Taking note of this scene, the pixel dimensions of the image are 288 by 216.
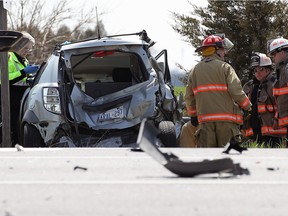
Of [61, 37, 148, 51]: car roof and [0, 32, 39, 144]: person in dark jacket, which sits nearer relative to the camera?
[61, 37, 148, 51]: car roof

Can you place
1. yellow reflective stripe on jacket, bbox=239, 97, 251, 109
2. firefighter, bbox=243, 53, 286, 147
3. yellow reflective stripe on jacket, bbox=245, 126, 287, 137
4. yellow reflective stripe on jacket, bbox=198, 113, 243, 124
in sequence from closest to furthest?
yellow reflective stripe on jacket, bbox=239, 97, 251, 109
yellow reflective stripe on jacket, bbox=198, 113, 243, 124
yellow reflective stripe on jacket, bbox=245, 126, 287, 137
firefighter, bbox=243, 53, 286, 147

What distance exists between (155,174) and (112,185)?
58cm

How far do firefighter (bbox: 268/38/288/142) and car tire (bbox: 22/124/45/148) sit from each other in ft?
9.89

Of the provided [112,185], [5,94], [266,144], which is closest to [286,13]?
[266,144]

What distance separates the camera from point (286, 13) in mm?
16391

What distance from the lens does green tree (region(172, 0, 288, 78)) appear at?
53.8 ft

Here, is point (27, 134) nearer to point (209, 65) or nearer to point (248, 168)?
point (209, 65)

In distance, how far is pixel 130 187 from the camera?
5410 millimetres

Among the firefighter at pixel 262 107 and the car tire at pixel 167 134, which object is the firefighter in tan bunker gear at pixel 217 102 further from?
the firefighter at pixel 262 107

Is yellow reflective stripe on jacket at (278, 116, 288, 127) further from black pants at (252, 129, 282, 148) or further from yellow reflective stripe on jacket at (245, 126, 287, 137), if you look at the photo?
black pants at (252, 129, 282, 148)

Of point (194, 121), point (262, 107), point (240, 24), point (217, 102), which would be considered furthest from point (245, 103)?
point (240, 24)

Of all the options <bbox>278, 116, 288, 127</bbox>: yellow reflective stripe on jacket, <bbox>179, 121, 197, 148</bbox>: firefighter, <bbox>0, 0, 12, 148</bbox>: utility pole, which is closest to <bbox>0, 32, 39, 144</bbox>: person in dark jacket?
<bbox>0, 0, 12, 148</bbox>: utility pole

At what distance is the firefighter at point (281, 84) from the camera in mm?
10023

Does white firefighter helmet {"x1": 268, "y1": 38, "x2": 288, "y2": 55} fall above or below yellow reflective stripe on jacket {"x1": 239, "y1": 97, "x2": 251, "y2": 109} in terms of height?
above
